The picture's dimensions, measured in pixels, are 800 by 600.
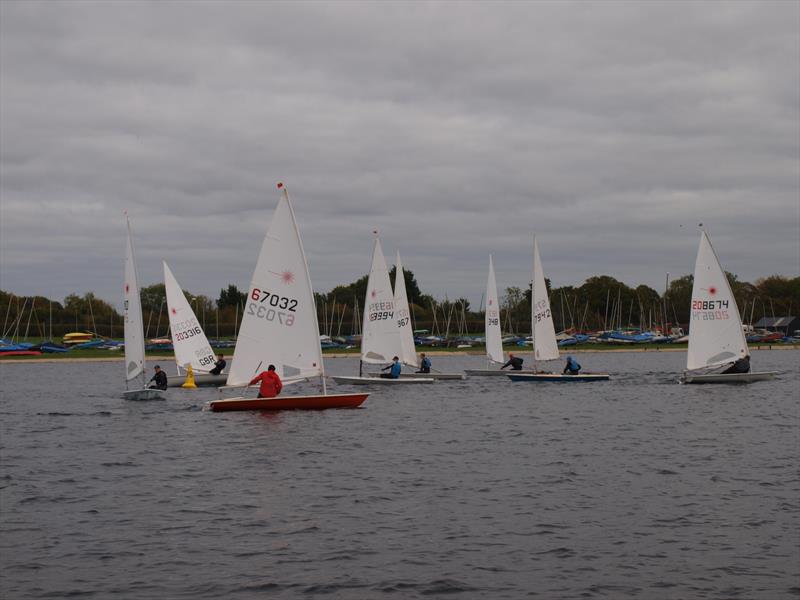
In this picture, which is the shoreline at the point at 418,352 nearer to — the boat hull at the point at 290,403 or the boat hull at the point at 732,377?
the boat hull at the point at 732,377

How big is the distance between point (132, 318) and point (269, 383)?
41.4 ft

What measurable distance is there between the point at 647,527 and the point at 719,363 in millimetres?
34622

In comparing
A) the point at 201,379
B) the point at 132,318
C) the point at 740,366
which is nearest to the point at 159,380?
the point at 132,318

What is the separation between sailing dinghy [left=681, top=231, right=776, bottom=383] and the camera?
48.8 metres

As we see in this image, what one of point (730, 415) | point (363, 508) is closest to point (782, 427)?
point (730, 415)

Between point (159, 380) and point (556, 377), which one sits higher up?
point (159, 380)

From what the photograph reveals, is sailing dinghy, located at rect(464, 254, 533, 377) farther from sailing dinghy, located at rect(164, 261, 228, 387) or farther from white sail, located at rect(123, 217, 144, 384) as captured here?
white sail, located at rect(123, 217, 144, 384)

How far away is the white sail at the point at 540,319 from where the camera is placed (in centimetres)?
5491

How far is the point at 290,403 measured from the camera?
33531 mm

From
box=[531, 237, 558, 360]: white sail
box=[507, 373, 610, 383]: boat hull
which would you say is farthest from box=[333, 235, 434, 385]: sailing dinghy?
box=[531, 237, 558, 360]: white sail

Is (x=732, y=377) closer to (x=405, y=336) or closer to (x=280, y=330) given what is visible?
(x=405, y=336)

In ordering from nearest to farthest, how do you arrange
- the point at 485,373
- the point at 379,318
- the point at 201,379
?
1. the point at 379,318
2. the point at 201,379
3. the point at 485,373

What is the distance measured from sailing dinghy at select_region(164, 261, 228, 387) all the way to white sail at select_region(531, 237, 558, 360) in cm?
1737

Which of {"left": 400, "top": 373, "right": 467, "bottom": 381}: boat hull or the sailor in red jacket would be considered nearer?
the sailor in red jacket
